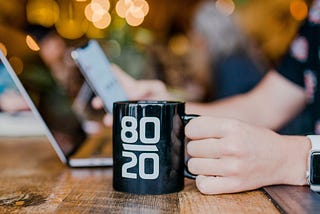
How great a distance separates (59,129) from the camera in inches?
43.3

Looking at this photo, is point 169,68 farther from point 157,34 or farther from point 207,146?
point 207,146

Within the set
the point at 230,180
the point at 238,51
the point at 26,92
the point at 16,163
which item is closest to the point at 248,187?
the point at 230,180

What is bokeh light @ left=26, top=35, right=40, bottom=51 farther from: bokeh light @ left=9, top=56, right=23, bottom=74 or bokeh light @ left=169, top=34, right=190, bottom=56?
bokeh light @ left=169, top=34, right=190, bottom=56

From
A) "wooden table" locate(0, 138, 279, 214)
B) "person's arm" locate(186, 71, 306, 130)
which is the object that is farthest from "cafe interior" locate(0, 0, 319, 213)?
"person's arm" locate(186, 71, 306, 130)

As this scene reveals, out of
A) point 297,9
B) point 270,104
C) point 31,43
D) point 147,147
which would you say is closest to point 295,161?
point 147,147

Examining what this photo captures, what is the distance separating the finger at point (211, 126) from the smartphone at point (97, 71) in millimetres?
333

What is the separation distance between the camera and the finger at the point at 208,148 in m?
0.84

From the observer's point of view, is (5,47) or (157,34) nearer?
(5,47)

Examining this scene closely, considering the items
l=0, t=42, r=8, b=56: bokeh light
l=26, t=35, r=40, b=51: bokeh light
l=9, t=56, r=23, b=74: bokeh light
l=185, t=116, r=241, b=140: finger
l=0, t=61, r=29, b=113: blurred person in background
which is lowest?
l=0, t=61, r=29, b=113: blurred person in background

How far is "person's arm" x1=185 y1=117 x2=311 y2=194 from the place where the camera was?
2.73 ft

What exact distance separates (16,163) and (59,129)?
5.8 inches

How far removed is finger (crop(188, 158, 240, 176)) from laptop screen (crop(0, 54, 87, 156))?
33cm

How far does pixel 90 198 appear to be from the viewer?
807mm

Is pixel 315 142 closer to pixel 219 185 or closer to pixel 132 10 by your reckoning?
pixel 219 185
